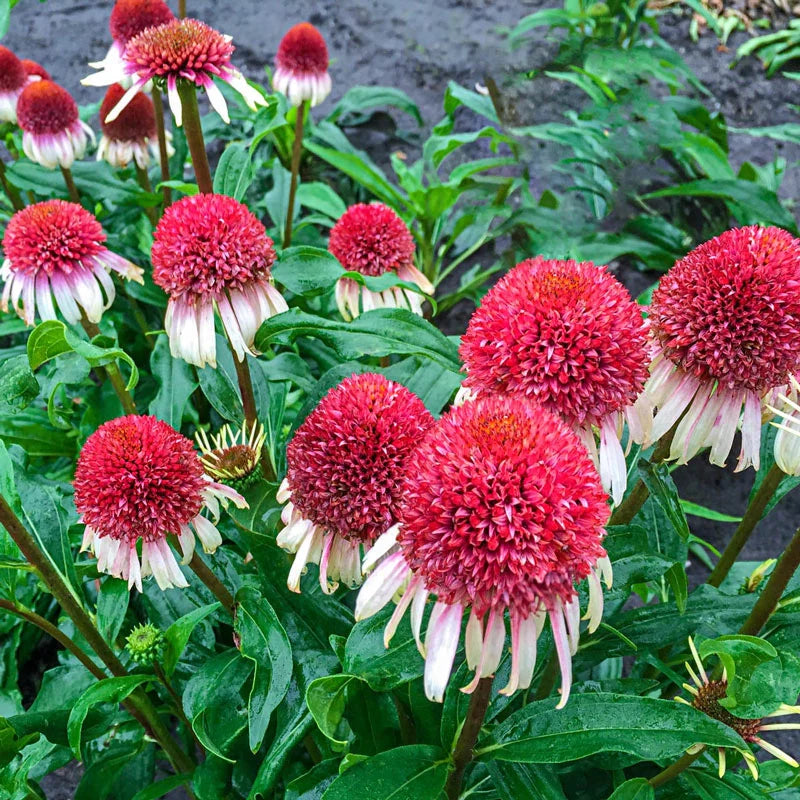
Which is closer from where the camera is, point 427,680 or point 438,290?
point 427,680

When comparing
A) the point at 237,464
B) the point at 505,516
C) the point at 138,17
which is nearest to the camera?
the point at 505,516

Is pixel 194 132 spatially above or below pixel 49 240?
above

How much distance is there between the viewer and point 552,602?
754 millimetres

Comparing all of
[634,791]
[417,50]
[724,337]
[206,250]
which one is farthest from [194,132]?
[417,50]

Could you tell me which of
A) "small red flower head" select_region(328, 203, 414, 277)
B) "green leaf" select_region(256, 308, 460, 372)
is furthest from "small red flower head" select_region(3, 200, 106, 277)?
"green leaf" select_region(256, 308, 460, 372)

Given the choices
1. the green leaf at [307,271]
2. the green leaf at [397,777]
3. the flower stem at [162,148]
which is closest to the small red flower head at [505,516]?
the green leaf at [397,777]

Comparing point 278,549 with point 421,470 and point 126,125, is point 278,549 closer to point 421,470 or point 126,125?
point 421,470

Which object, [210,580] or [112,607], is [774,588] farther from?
[112,607]

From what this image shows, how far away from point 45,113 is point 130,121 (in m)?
0.21

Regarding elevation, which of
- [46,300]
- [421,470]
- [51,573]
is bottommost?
[51,573]

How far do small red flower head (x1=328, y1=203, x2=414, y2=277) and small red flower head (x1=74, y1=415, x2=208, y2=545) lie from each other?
Answer: 741 mm

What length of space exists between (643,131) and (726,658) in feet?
7.55

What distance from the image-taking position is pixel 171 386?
179cm

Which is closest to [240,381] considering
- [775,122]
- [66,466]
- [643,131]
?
[66,466]
